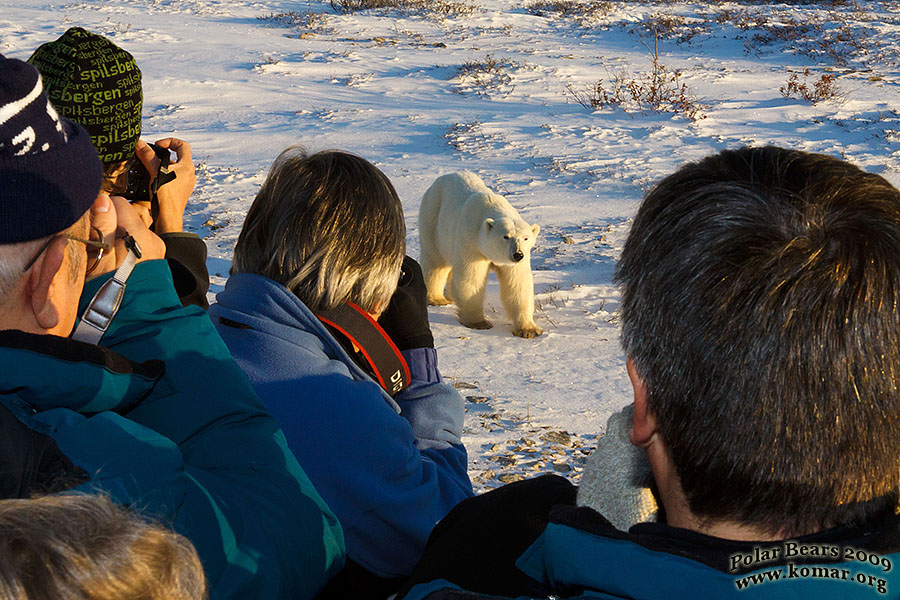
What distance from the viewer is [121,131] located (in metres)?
2.10

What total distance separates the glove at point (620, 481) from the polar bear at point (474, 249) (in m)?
3.93

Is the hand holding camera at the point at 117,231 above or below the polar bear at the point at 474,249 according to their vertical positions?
above

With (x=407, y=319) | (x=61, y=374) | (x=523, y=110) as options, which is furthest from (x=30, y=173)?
(x=523, y=110)

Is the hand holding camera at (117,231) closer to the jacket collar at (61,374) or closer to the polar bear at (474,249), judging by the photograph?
the jacket collar at (61,374)

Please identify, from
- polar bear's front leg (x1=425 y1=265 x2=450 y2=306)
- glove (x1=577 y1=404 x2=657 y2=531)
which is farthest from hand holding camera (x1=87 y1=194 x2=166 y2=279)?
polar bear's front leg (x1=425 y1=265 x2=450 y2=306)

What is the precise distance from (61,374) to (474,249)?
4.29 meters

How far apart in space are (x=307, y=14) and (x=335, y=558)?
13.4 m

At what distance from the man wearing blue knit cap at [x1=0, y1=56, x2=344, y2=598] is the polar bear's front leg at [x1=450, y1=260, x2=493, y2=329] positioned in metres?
3.90

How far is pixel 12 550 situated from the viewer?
601 mm

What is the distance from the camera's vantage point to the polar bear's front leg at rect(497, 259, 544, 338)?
16.3 ft

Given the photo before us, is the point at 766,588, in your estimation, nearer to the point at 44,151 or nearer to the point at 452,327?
the point at 44,151

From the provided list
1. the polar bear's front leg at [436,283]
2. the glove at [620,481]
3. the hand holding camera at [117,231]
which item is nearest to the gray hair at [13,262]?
the hand holding camera at [117,231]

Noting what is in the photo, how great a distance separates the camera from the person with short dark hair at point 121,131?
202 centimetres

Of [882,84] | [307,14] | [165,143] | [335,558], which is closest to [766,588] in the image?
[335,558]
